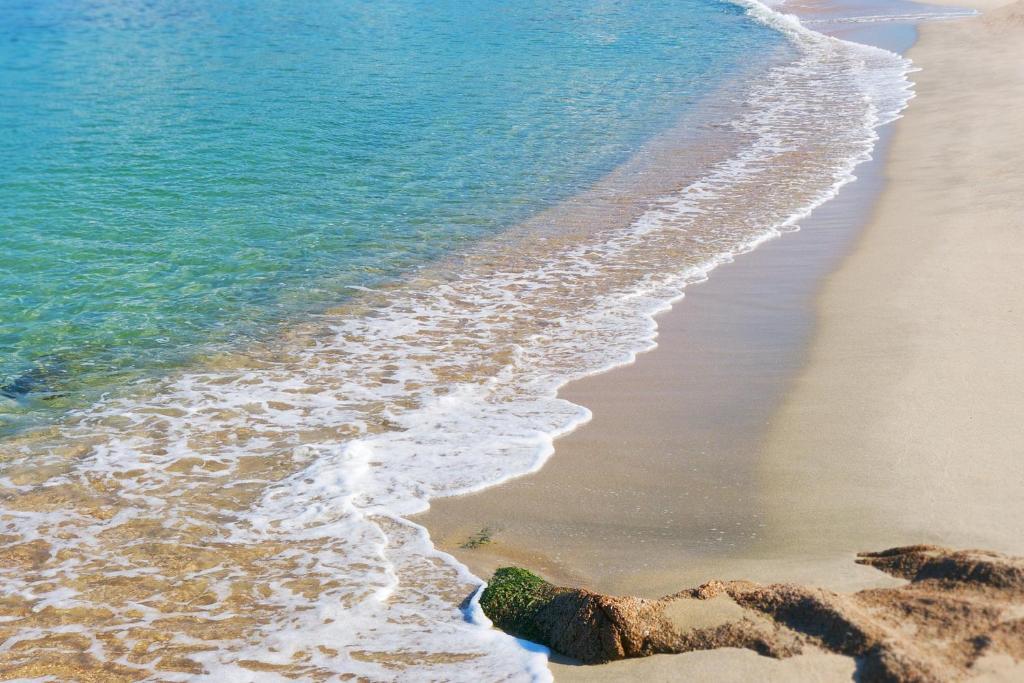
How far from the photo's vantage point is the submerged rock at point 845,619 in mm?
3469

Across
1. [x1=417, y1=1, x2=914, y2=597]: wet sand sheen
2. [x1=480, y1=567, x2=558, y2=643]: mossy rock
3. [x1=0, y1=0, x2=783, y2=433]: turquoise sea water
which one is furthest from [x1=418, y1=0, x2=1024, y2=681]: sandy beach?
[x1=0, y1=0, x2=783, y2=433]: turquoise sea water

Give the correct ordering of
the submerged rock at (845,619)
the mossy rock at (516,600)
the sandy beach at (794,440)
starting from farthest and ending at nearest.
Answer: the sandy beach at (794,440)
the mossy rock at (516,600)
the submerged rock at (845,619)

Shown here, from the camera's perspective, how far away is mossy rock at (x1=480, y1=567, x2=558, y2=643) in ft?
13.8

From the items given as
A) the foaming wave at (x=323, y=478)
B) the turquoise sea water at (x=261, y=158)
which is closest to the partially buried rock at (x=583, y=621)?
the foaming wave at (x=323, y=478)

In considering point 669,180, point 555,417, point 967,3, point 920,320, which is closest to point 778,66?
point 669,180

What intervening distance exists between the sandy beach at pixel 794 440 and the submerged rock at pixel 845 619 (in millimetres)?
94

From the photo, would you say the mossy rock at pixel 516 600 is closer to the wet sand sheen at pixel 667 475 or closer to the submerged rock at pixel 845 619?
the submerged rock at pixel 845 619

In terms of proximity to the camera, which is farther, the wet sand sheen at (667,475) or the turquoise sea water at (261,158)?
the turquoise sea water at (261,158)

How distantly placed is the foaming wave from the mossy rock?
0.27 ft

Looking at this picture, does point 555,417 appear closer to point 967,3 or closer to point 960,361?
point 960,361

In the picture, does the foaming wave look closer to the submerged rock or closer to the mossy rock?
the mossy rock

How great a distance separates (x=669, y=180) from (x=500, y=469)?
8859mm

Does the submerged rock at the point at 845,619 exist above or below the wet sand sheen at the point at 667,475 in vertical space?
above

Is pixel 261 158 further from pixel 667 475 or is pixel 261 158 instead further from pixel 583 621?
pixel 583 621
